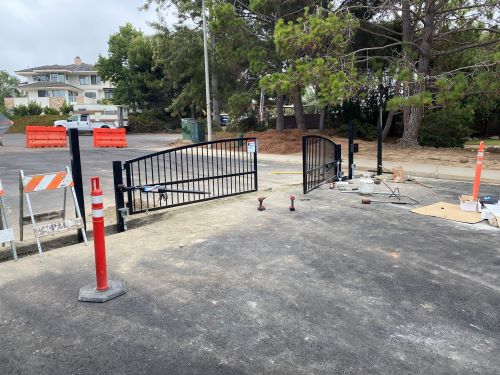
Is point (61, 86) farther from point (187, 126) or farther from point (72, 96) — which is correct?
point (187, 126)

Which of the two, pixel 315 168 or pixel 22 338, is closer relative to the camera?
pixel 22 338

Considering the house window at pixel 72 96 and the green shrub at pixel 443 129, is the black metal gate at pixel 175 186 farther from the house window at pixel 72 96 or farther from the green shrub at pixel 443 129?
the house window at pixel 72 96

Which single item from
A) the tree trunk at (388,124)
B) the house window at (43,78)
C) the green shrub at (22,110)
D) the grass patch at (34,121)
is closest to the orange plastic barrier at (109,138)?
the tree trunk at (388,124)

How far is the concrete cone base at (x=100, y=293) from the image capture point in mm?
3996


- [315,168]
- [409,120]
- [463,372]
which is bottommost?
[463,372]

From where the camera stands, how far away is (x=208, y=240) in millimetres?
5926

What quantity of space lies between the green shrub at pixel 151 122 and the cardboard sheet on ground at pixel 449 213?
4208 cm

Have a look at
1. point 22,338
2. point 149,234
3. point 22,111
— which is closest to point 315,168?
point 149,234

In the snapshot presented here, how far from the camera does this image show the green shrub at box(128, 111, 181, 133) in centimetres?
4591

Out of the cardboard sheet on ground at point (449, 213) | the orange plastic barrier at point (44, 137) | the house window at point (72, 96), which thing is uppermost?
the house window at point (72, 96)

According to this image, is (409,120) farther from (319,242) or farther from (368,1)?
(319,242)

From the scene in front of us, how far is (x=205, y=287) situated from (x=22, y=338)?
1.76 m

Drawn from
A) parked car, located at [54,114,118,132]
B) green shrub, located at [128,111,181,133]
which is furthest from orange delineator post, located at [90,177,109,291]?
green shrub, located at [128,111,181,133]

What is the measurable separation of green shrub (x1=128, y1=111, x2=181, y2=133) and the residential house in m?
25.7
